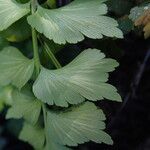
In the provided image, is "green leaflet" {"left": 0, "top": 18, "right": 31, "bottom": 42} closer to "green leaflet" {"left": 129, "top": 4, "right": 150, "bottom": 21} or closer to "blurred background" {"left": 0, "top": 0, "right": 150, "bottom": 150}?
"blurred background" {"left": 0, "top": 0, "right": 150, "bottom": 150}

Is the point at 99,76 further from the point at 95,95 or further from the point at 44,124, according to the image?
the point at 44,124

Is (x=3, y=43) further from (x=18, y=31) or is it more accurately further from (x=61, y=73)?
(x=61, y=73)

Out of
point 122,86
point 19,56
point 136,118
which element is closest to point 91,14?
point 19,56

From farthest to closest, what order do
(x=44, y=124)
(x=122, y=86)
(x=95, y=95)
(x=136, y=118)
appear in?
(x=136, y=118) < (x=122, y=86) < (x=44, y=124) < (x=95, y=95)

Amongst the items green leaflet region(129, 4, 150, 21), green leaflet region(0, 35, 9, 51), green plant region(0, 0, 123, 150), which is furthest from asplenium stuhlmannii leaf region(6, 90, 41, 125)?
green leaflet region(129, 4, 150, 21)

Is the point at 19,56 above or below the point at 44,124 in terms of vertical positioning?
above

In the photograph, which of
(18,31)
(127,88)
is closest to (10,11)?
(18,31)

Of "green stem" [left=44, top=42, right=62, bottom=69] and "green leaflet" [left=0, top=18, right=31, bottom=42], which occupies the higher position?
"green leaflet" [left=0, top=18, right=31, bottom=42]
